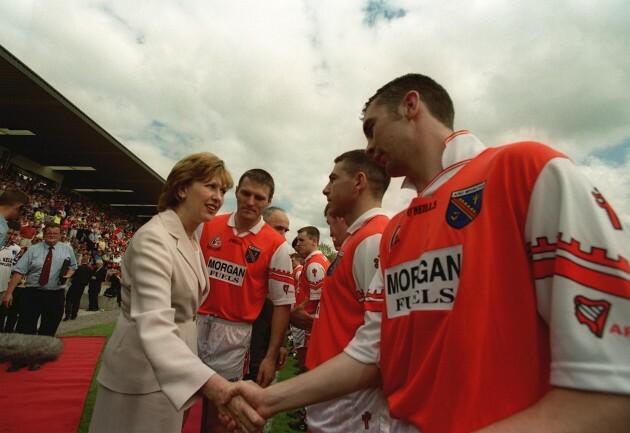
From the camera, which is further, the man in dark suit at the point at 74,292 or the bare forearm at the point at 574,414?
the man in dark suit at the point at 74,292

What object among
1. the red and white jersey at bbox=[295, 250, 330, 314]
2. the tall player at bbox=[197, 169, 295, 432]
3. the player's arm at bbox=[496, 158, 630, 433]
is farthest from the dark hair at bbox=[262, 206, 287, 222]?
the player's arm at bbox=[496, 158, 630, 433]

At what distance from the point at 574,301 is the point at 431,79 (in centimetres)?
142

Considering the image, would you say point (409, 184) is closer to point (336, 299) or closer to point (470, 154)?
point (470, 154)

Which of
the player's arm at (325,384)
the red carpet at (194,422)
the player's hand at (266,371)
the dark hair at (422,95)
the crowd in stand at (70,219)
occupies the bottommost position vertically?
the red carpet at (194,422)

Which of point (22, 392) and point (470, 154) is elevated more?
point (470, 154)

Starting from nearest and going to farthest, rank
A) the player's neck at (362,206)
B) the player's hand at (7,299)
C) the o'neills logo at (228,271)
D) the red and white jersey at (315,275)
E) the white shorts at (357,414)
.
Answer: the white shorts at (357,414) < the player's neck at (362,206) < the o'neills logo at (228,271) < the red and white jersey at (315,275) < the player's hand at (7,299)

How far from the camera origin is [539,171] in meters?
0.89

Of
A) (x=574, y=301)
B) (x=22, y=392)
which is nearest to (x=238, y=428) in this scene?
(x=574, y=301)

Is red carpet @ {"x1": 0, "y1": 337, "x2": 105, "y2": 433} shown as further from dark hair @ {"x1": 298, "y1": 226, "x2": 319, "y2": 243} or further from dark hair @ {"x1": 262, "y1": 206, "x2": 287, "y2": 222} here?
dark hair @ {"x1": 298, "y1": 226, "x2": 319, "y2": 243}

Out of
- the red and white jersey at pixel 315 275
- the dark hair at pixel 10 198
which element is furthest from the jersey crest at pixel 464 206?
the dark hair at pixel 10 198

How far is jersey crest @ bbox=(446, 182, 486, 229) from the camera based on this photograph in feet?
3.48

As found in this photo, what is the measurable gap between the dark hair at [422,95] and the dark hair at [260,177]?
2119 millimetres

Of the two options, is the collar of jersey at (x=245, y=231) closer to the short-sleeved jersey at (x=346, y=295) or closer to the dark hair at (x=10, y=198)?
the short-sleeved jersey at (x=346, y=295)

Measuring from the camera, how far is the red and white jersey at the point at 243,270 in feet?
11.5
